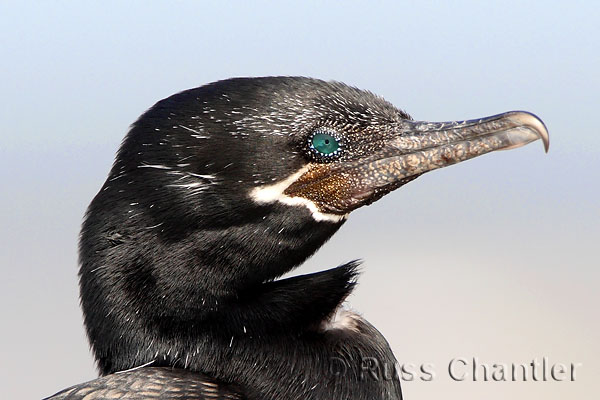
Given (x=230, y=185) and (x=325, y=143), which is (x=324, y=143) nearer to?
(x=325, y=143)

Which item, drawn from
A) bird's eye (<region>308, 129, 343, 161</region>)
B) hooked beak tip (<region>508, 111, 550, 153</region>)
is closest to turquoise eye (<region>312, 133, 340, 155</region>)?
bird's eye (<region>308, 129, 343, 161</region>)

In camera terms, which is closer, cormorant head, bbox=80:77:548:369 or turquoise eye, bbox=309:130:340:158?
cormorant head, bbox=80:77:548:369

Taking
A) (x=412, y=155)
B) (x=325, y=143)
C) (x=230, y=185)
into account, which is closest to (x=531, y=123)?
(x=412, y=155)

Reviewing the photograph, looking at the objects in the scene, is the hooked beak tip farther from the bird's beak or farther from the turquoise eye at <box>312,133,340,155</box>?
the turquoise eye at <box>312,133,340,155</box>

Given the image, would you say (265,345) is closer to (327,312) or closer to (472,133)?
(327,312)

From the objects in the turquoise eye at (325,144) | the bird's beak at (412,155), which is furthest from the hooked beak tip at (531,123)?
the turquoise eye at (325,144)

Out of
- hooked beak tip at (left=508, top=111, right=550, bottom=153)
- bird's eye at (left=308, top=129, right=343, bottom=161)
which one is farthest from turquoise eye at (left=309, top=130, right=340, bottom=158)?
hooked beak tip at (left=508, top=111, right=550, bottom=153)

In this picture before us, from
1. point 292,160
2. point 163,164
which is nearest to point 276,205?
point 292,160

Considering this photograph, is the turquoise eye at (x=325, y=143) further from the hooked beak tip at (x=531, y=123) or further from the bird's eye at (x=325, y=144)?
the hooked beak tip at (x=531, y=123)
